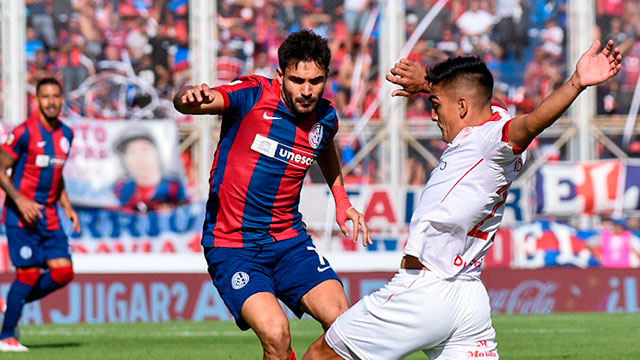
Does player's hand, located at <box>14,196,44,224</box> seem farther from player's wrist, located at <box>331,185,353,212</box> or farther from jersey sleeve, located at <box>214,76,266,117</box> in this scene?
jersey sleeve, located at <box>214,76,266,117</box>

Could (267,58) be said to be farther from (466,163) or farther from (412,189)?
(466,163)

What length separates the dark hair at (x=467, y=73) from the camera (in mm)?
5090

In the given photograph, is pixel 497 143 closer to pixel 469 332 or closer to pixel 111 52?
pixel 469 332

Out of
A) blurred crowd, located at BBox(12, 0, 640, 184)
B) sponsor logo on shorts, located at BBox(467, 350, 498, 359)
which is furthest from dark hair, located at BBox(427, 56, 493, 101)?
blurred crowd, located at BBox(12, 0, 640, 184)

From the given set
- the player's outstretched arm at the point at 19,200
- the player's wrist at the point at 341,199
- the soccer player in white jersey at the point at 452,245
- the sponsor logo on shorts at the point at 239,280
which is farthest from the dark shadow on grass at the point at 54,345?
the soccer player in white jersey at the point at 452,245

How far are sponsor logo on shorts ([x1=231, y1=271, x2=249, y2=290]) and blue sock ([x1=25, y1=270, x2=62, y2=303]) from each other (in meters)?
4.57

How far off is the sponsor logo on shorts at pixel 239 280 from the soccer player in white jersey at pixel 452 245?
1204 mm

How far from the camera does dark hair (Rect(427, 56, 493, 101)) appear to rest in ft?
16.7

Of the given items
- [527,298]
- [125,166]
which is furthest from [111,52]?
[527,298]

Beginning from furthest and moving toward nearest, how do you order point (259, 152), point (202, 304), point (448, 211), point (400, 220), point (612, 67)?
1. point (400, 220)
2. point (202, 304)
3. point (259, 152)
4. point (448, 211)
5. point (612, 67)

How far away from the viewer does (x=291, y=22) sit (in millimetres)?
20234

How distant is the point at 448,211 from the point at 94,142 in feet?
45.0

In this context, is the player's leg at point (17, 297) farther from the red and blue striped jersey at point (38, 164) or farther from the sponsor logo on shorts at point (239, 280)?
the sponsor logo on shorts at point (239, 280)

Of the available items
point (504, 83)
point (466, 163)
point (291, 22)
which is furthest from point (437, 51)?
point (466, 163)
